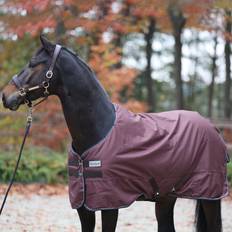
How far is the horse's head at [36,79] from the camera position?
10.8ft

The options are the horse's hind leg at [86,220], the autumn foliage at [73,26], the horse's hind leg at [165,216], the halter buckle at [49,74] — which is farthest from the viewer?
the autumn foliage at [73,26]

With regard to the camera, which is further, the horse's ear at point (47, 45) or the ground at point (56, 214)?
the ground at point (56, 214)

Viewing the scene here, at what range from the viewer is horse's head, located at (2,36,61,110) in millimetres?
3279

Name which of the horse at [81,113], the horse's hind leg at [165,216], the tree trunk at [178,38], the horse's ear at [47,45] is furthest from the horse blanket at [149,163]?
the tree trunk at [178,38]

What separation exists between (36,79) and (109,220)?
3.62 ft

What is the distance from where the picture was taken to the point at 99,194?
330cm

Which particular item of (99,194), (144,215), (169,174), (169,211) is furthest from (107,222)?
(144,215)

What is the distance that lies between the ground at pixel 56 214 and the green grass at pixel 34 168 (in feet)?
0.61

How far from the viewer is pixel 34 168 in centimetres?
829

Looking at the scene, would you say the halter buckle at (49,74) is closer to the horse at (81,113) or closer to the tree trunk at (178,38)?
the horse at (81,113)

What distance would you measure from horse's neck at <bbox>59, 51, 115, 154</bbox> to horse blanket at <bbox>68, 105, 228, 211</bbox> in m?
0.07

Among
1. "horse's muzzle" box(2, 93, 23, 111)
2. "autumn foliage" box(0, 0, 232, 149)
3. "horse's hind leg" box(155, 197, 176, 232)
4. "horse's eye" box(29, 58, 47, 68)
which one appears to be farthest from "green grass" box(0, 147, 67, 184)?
"horse's eye" box(29, 58, 47, 68)

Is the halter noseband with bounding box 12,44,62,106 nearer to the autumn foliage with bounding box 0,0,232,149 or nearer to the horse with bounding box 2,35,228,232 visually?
the horse with bounding box 2,35,228,232

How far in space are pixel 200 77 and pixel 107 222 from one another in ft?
80.0
